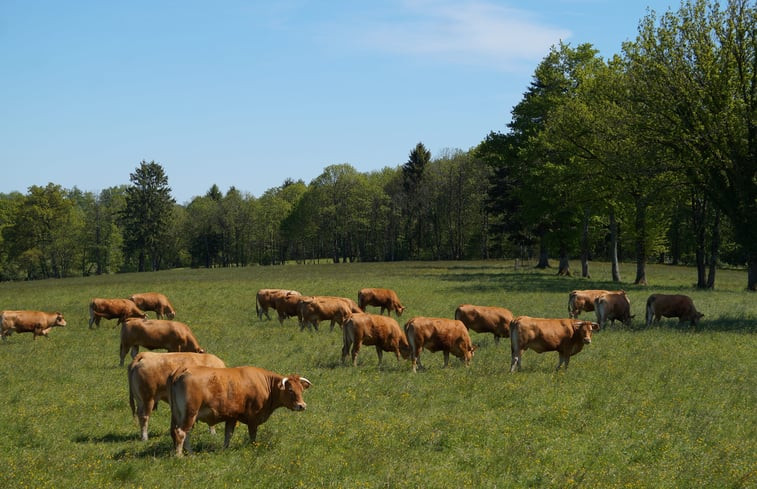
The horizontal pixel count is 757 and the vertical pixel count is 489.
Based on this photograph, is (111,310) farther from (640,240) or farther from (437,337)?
(640,240)

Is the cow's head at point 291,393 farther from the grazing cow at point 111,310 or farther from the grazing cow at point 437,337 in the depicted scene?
the grazing cow at point 111,310

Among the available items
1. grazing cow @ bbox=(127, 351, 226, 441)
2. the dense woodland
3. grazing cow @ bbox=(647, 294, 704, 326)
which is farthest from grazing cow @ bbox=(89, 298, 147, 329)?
the dense woodland

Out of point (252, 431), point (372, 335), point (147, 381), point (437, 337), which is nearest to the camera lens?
point (252, 431)

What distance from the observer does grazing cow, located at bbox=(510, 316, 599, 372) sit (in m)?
17.5

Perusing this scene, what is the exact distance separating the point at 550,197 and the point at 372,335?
36698 millimetres

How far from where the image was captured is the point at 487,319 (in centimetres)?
2209

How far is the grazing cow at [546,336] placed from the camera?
17.5 meters

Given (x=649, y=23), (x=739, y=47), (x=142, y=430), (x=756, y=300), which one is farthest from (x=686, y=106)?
(x=142, y=430)

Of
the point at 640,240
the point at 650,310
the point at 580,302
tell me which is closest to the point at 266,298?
the point at 580,302

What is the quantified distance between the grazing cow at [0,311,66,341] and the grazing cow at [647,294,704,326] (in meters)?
24.2

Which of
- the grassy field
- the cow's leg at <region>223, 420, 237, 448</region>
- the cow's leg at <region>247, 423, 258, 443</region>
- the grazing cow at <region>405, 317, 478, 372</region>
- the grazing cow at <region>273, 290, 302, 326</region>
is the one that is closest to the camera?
the grassy field

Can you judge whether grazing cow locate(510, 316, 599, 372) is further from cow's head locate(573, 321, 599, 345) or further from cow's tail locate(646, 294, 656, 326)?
cow's tail locate(646, 294, 656, 326)

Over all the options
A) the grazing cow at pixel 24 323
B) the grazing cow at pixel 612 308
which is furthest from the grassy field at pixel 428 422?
the grazing cow at pixel 612 308

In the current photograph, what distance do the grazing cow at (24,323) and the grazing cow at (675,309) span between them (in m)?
24.2
